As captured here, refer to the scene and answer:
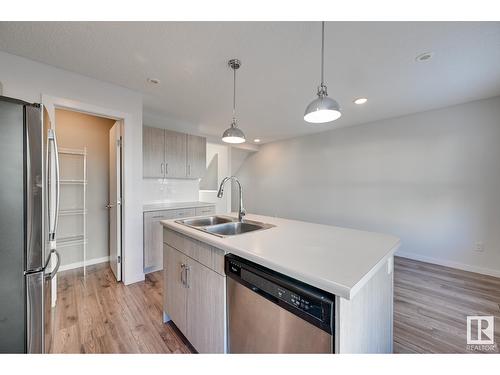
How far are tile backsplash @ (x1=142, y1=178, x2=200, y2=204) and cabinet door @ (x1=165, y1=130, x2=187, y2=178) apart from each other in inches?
13.9

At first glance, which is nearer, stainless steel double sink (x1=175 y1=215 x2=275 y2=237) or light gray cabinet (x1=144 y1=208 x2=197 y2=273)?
stainless steel double sink (x1=175 y1=215 x2=275 y2=237)

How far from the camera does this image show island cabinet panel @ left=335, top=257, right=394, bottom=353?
76 cm

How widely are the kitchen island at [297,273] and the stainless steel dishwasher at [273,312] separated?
0.04 m

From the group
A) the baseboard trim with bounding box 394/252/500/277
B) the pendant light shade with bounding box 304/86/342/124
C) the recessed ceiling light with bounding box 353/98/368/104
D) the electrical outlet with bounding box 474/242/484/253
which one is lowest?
the baseboard trim with bounding box 394/252/500/277

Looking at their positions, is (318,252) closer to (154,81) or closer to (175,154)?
(154,81)

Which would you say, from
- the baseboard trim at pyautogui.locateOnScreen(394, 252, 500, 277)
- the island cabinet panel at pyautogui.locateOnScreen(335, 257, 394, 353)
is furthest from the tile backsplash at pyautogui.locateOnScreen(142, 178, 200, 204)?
the baseboard trim at pyautogui.locateOnScreen(394, 252, 500, 277)

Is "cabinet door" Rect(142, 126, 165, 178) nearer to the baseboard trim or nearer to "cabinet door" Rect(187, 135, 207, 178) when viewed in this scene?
"cabinet door" Rect(187, 135, 207, 178)

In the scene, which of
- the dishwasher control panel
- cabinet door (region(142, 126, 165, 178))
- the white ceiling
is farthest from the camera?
cabinet door (region(142, 126, 165, 178))

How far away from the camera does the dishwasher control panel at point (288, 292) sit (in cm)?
75

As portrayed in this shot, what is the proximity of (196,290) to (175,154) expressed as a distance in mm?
2585
